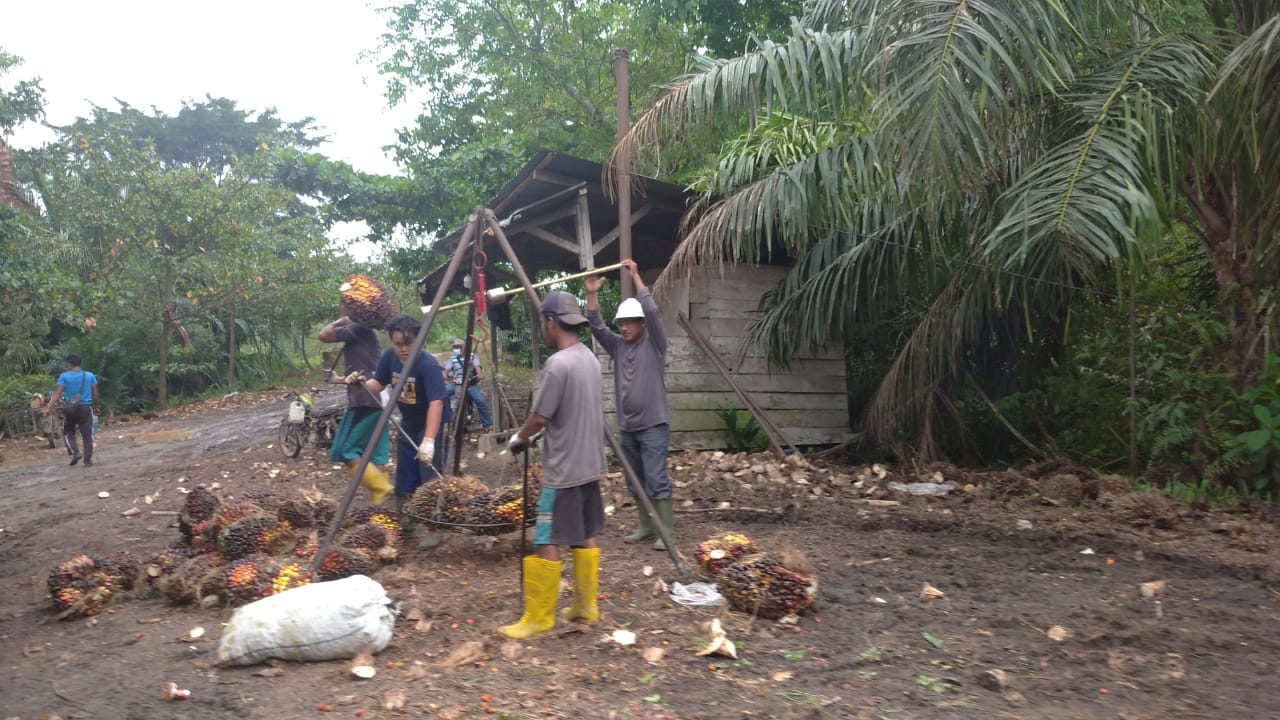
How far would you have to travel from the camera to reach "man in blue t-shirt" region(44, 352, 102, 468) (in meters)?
12.4

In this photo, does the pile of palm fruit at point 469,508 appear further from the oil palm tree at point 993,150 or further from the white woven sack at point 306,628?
the oil palm tree at point 993,150

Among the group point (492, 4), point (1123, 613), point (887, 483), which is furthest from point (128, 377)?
point (1123, 613)

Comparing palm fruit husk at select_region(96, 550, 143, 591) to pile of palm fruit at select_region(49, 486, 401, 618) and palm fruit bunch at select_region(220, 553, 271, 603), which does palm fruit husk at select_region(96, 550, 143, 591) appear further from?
palm fruit bunch at select_region(220, 553, 271, 603)

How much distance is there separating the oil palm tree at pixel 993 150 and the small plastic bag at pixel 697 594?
8.88 feet

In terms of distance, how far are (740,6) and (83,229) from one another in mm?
15841

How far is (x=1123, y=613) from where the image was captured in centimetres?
442

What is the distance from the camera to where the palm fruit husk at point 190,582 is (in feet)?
16.0

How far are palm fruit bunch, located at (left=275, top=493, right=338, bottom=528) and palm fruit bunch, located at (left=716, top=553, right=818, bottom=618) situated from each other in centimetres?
294

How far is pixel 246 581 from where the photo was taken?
187 inches

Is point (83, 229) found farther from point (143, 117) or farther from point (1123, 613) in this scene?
point (1123, 613)

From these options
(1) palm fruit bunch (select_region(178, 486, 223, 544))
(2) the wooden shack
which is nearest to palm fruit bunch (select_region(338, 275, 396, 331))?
(1) palm fruit bunch (select_region(178, 486, 223, 544))

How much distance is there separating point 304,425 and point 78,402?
9.96 feet

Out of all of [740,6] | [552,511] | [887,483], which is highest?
[740,6]

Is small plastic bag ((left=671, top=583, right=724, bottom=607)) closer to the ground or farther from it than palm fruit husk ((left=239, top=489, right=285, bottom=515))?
closer to the ground
